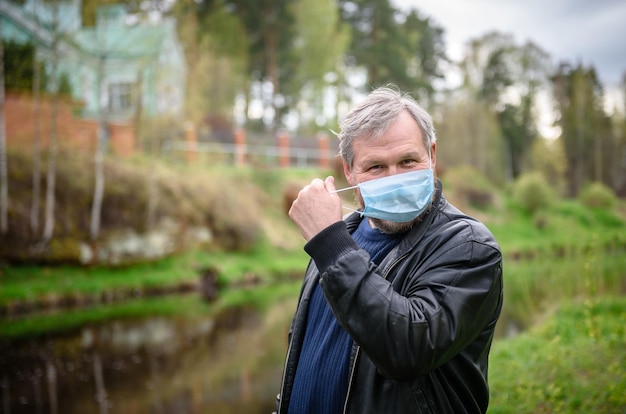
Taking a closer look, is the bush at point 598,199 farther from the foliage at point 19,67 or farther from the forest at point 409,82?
the foliage at point 19,67

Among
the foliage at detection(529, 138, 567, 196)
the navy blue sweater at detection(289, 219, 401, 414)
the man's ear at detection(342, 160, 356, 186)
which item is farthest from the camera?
the foliage at detection(529, 138, 567, 196)

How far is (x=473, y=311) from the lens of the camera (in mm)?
1783

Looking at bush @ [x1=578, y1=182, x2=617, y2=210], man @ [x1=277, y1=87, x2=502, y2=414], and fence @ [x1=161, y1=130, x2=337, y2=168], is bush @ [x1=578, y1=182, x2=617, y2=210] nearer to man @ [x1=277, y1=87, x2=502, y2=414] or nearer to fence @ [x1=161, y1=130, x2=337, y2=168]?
fence @ [x1=161, y1=130, x2=337, y2=168]

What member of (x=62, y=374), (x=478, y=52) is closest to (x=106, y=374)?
(x=62, y=374)

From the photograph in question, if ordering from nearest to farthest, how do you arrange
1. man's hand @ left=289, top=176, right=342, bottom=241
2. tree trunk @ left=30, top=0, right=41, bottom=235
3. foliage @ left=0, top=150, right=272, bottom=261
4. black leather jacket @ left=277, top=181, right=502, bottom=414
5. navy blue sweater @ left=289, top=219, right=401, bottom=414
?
black leather jacket @ left=277, top=181, right=502, bottom=414, man's hand @ left=289, top=176, right=342, bottom=241, navy blue sweater @ left=289, top=219, right=401, bottom=414, foliage @ left=0, top=150, right=272, bottom=261, tree trunk @ left=30, top=0, right=41, bottom=235

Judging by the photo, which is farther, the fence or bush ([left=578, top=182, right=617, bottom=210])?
bush ([left=578, top=182, right=617, bottom=210])

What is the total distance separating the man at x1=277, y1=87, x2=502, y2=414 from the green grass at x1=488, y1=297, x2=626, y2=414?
12.4ft

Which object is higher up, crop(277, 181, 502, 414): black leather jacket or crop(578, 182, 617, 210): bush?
crop(277, 181, 502, 414): black leather jacket

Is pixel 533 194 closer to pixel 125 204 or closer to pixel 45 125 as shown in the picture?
pixel 125 204

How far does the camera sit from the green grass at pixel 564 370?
516cm

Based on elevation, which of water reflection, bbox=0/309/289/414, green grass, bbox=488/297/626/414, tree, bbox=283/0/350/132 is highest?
tree, bbox=283/0/350/132

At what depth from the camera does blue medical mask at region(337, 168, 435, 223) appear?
2.10 m

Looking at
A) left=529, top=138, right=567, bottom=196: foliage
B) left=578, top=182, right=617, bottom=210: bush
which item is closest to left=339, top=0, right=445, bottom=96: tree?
left=529, top=138, right=567, bottom=196: foliage

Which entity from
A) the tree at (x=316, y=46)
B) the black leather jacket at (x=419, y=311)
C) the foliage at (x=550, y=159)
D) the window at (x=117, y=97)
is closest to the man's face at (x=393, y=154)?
the black leather jacket at (x=419, y=311)
